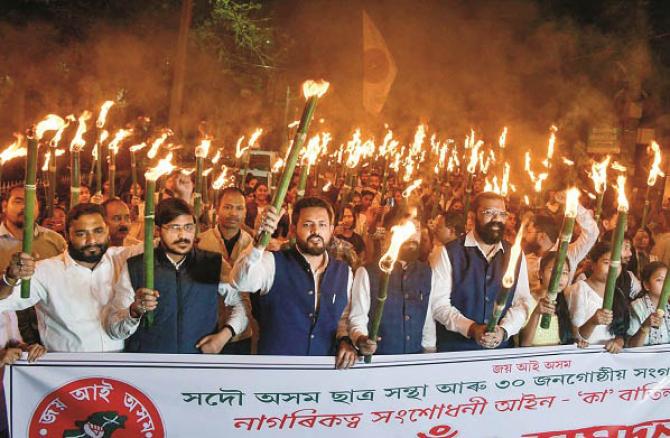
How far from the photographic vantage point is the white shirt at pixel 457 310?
3.95 meters

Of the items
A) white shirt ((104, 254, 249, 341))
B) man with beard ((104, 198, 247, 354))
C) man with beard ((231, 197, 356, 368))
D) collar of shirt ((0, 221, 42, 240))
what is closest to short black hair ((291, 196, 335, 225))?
man with beard ((231, 197, 356, 368))

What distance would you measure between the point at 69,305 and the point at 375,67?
10535 millimetres

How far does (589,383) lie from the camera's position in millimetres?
3965

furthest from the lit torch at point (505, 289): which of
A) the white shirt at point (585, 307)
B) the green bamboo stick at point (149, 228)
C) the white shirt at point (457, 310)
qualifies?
the green bamboo stick at point (149, 228)

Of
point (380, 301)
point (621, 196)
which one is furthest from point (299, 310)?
point (621, 196)

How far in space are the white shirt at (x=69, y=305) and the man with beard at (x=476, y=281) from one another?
2.06 metres

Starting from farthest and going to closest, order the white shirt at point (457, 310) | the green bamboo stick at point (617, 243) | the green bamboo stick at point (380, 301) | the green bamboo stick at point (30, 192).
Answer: the white shirt at point (457, 310) → the green bamboo stick at point (617, 243) → the green bamboo stick at point (380, 301) → the green bamboo stick at point (30, 192)

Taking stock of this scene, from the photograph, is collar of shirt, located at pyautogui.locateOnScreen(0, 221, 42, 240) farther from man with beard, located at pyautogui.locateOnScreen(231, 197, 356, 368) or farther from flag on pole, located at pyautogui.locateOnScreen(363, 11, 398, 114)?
flag on pole, located at pyautogui.locateOnScreen(363, 11, 398, 114)

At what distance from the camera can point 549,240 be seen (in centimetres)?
568

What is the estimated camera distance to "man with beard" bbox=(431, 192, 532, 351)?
409 cm

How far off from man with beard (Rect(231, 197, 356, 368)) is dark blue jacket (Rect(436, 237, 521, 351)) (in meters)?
0.80

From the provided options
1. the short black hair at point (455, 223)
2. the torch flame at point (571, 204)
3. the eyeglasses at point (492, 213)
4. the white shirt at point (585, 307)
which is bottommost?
the white shirt at point (585, 307)

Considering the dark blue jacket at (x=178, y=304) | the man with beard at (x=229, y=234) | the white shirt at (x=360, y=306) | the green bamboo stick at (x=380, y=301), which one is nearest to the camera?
the green bamboo stick at (x=380, y=301)

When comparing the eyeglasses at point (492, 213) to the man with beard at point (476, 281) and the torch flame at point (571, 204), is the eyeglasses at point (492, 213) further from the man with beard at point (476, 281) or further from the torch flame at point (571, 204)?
the torch flame at point (571, 204)
